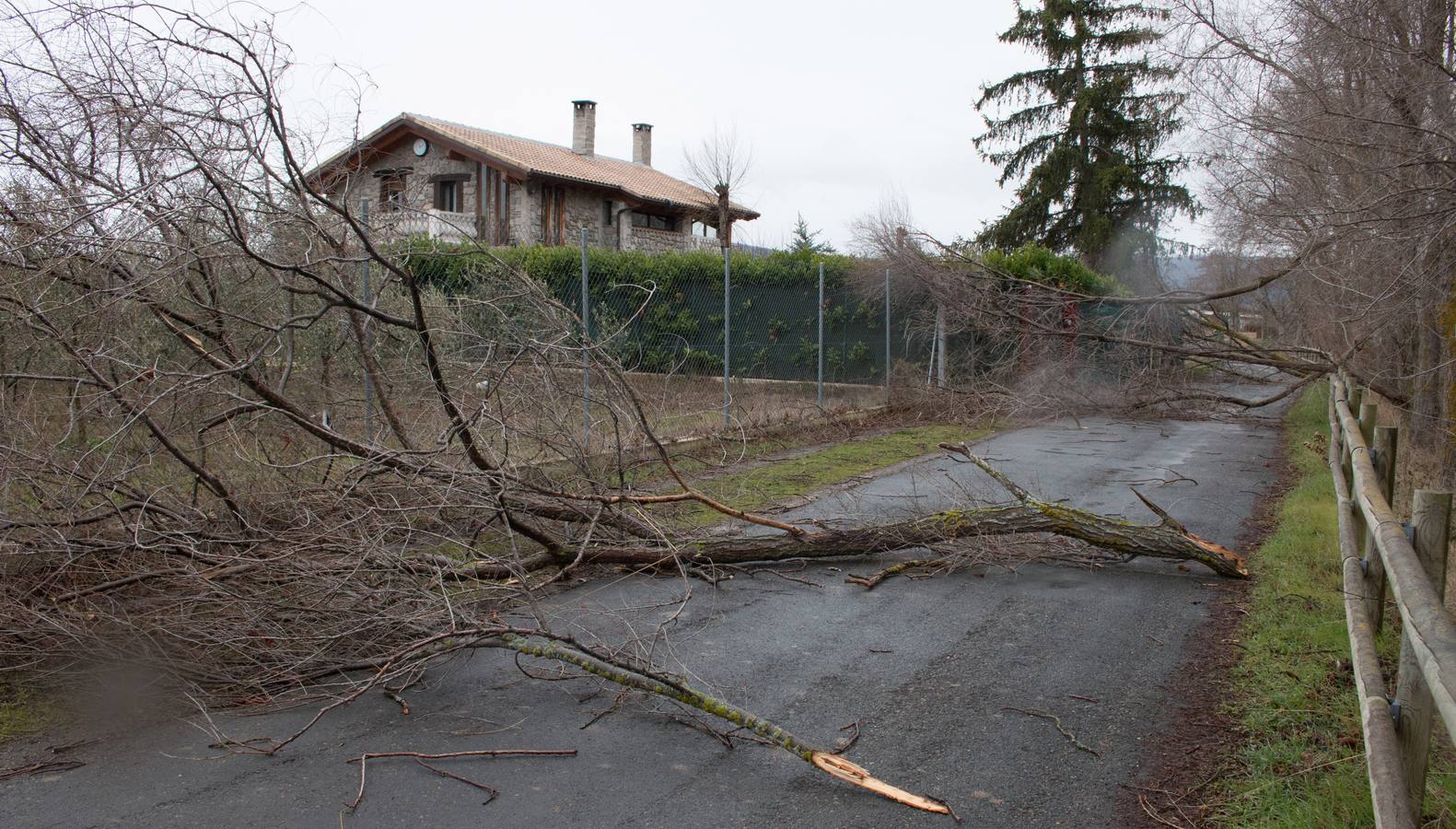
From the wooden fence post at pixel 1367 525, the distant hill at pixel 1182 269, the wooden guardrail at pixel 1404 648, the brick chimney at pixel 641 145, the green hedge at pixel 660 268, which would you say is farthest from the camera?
the brick chimney at pixel 641 145

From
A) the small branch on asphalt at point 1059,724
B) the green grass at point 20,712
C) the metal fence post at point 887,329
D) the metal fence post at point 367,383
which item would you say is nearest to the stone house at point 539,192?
the metal fence post at point 887,329

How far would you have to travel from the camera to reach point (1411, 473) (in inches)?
342

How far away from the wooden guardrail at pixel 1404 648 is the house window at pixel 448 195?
2794 centimetres

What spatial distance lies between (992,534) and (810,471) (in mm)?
4554

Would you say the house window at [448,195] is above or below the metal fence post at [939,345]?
above

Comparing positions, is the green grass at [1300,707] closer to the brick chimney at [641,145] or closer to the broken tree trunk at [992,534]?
the broken tree trunk at [992,534]

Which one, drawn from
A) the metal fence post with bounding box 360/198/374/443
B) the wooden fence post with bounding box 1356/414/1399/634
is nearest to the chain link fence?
the metal fence post with bounding box 360/198/374/443

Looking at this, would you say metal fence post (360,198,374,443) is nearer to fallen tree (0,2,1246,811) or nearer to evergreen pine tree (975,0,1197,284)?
fallen tree (0,2,1246,811)

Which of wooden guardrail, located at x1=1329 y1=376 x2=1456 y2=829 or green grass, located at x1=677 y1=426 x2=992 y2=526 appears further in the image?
green grass, located at x1=677 y1=426 x2=992 y2=526

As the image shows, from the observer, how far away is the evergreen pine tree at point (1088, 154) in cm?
3341

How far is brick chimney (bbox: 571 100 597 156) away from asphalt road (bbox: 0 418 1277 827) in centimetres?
3121

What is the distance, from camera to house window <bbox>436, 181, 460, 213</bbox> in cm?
2981

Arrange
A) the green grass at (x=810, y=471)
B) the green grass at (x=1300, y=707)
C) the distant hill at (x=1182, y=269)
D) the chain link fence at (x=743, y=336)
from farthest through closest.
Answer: the distant hill at (x=1182, y=269) → the chain link fence at (x=743, y=336) → the green grass at (x=810, y=471) → the green grass at (x=1300, y=707)

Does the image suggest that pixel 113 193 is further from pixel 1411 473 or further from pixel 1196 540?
pixel 1411 473
